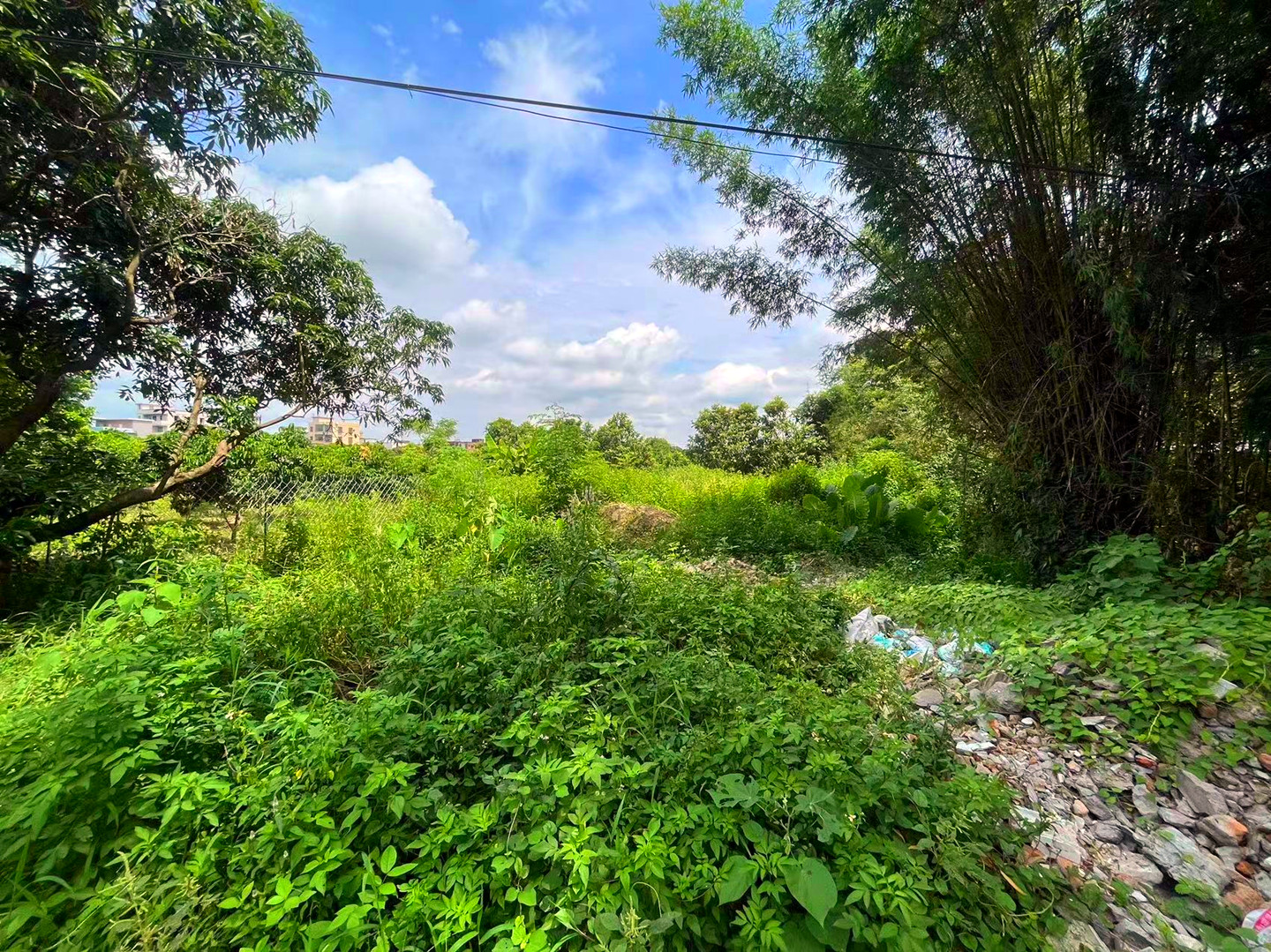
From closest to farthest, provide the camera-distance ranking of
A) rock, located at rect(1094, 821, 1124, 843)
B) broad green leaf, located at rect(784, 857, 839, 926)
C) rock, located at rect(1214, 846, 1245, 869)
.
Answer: broad green leaf, located at rect(784, 857, 839, 926) → rock, located at rect(1214, 846, 1245, 869) → rock, located at rect(1094, 821, 1124, 843)

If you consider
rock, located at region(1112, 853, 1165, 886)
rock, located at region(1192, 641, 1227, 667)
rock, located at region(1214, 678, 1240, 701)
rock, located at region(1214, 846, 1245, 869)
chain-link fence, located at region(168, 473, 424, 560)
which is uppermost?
chain-link fence, located at region(168, 473, 424, 560)

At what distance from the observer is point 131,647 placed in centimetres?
173

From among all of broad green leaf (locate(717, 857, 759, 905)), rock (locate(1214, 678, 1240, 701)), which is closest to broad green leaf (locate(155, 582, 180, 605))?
broad green leaf (locate(717, 857, 759, 905))

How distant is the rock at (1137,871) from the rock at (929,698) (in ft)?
2.27

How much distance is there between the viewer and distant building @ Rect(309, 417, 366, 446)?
5.12 meters

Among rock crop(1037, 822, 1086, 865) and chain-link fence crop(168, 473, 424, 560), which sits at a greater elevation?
chain-link fence crop(168, 473, 424, 560)

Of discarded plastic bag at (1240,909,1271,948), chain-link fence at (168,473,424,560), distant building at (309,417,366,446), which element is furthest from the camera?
distant building at (309,417,366,446)

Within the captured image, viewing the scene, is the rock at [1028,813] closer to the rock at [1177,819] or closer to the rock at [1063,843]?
the rock at [1063,843]

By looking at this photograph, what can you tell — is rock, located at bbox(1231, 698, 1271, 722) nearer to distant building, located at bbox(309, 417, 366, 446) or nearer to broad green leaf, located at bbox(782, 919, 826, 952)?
broad green leaf, located at bbox(782, 919, 826, 952)

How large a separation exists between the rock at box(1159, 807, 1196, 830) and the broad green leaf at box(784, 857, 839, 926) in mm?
1331

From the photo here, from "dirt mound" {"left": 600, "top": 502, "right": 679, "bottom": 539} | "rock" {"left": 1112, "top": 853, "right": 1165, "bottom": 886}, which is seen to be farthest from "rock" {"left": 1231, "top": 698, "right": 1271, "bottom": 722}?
"dirt mound" {"left": 600, "top": 502, "right": 679, "bottom": 539}

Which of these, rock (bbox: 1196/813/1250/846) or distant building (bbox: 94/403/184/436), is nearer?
rock (bbox: 1196/813/1250/846)

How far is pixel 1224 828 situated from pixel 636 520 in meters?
4.74

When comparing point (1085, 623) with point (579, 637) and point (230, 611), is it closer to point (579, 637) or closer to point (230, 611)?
point (579, 637)
